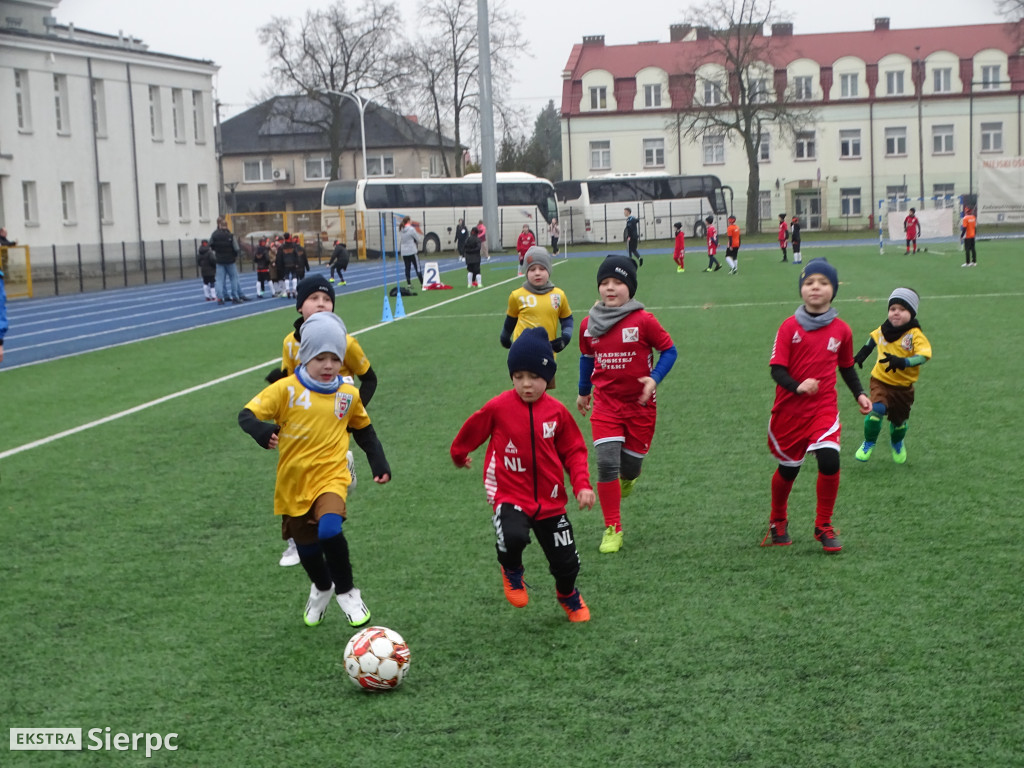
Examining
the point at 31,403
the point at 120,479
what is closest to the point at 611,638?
the point at 120,479

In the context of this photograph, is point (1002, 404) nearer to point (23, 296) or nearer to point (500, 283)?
point (500, 283)

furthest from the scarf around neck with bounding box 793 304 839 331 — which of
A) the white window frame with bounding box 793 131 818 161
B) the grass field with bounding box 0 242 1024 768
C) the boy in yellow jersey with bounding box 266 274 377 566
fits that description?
the white window frame with bounding box 793 131 818 161

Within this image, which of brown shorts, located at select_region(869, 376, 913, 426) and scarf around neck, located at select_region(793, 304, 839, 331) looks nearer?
scarf around neck, located at select_region(793, 304, 839, 331)

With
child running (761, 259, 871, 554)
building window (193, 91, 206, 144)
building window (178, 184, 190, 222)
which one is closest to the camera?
child running (761, 259, 871, 554)

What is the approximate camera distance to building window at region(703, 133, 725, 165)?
76000 mm

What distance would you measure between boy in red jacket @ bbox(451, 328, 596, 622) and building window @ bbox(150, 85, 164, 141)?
51318 millimetres

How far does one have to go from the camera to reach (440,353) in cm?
1731

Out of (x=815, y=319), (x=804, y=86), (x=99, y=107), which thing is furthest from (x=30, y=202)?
(x=804, y=86)

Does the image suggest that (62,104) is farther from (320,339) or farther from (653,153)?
(320,339)

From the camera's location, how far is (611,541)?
6.80 meters

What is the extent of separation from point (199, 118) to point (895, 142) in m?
44.5

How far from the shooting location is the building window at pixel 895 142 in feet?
246

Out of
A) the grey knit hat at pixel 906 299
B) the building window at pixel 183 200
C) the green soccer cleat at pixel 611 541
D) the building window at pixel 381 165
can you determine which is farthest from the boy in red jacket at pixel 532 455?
the building window at pixel 381 165

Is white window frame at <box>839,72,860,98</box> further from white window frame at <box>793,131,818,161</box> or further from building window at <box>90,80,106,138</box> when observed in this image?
building window at <box>90,80,106,138</box>
